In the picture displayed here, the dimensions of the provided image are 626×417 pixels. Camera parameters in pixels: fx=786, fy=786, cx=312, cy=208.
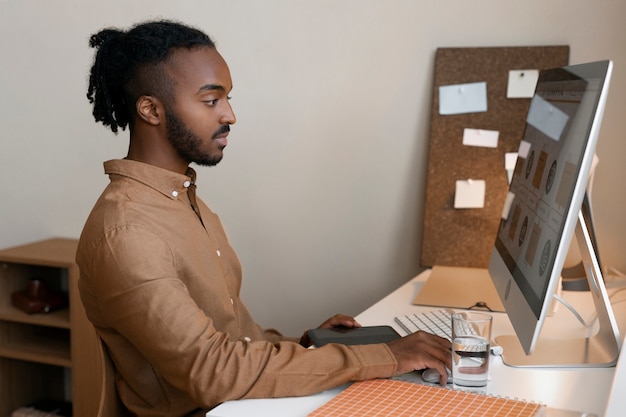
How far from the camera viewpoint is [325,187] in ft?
8.04

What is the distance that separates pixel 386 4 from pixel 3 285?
1590 mm

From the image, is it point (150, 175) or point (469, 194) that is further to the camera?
point (469, 194)

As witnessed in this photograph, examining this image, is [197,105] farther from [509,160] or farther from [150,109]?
[509,160]

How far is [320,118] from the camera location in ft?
7.92

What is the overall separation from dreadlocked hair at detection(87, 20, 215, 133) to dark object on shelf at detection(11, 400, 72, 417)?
1.56 m

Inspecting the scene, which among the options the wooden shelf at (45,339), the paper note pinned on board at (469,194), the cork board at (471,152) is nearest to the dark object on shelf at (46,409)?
the wooden shelf at (45,339)

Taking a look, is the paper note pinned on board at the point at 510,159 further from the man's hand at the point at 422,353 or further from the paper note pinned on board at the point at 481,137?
the man's hand at the point at 422,353

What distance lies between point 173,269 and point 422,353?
42 cm

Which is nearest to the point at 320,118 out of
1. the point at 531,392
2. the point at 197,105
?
the point at 197,105

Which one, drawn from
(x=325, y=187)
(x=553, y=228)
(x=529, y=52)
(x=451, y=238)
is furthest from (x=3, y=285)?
(x=553, y=228)

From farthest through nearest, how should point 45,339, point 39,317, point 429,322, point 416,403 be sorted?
point 45,339
point 39,317
point 429,322
point 416,403

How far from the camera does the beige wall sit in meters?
2.16

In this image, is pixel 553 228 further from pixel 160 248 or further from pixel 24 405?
pixel 24 405

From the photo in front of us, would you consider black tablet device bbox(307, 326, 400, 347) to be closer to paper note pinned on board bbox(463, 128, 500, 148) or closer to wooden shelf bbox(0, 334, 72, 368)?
paper note pinned on board bbox(463, 128, 500, 148)
